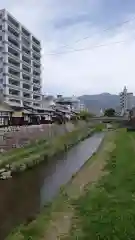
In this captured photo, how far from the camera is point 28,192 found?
13.2 m

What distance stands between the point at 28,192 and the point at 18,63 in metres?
51.6

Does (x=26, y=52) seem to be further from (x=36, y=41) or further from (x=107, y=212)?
(x=107, y=212)

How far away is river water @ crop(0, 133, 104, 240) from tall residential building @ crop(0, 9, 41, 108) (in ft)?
107

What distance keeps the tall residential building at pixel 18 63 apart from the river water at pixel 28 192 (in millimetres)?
32591

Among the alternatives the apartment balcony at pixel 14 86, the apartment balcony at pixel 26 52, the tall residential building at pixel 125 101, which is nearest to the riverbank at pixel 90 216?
the apartment balcony at pixel 14 86

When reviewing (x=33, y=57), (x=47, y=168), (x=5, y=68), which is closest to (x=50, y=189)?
(x=47, y=168)

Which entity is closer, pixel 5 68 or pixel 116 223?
pixel 116 223

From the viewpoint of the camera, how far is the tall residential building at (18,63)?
2229 inches

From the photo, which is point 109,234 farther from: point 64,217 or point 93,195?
point 93,195

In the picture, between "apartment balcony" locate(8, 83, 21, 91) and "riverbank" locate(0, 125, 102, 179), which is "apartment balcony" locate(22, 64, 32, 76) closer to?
"apartment balcony" locate(8, 83, 21, 91)

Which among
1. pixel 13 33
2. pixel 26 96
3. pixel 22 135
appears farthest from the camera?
pixel 26 96

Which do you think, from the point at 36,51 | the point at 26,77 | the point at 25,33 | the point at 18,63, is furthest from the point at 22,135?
the point at 36,51

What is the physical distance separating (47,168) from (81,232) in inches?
495

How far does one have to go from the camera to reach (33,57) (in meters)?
70.2
